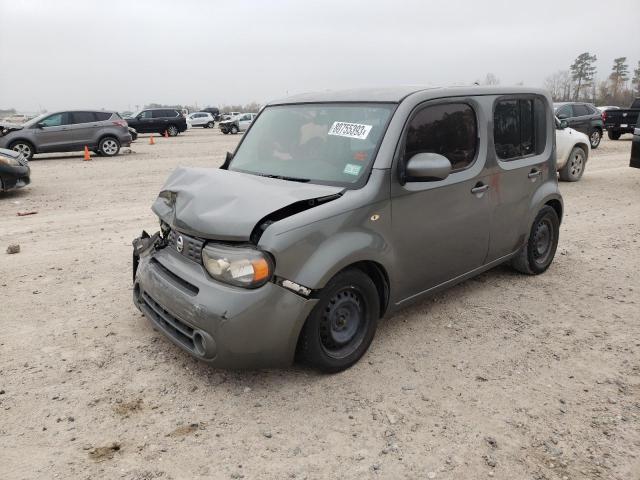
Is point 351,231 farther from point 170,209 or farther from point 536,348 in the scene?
point 536,348

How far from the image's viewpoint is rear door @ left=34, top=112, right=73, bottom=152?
1631cm

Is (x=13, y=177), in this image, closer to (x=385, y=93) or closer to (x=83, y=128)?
(x=83, y=128)

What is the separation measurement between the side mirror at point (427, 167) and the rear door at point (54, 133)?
16167 mm

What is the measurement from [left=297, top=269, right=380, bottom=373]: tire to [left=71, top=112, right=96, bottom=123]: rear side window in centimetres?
1650

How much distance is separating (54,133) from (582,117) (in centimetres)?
1773

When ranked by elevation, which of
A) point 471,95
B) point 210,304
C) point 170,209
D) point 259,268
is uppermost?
point 471,95

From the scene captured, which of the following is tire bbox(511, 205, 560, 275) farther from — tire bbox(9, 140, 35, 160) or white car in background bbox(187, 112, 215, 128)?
white car in background bbox(187, 112, 215, 128)

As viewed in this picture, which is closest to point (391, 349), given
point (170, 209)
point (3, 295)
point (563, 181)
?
point (170, 209)

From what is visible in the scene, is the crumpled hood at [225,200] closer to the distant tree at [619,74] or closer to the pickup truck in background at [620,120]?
the pickup truck in background at [620,120]

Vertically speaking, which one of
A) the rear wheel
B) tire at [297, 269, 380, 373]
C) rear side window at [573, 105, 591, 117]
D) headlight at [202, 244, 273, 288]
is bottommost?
tire at [297, 269, 380, 373]

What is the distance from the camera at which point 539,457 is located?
8.69 feet

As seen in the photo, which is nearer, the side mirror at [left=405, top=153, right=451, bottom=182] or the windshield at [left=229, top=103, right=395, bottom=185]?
the side mirror at [left=405, top=153, right=451, bottom=182]

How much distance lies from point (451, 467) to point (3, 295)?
4.31 metres

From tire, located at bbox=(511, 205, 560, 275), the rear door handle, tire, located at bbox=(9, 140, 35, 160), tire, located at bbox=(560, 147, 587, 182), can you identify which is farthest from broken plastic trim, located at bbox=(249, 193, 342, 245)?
tire, located at bbox=(9, 140, 35, 160)
